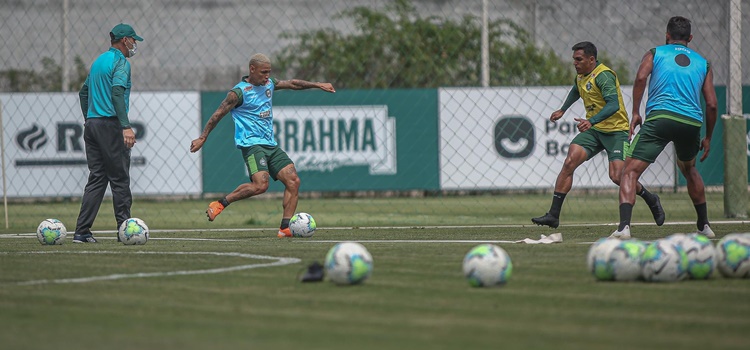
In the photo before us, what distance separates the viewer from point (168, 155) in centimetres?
2092

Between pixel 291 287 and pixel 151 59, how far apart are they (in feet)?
69.4

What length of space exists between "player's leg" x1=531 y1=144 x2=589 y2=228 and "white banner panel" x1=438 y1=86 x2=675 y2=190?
22.6 ft

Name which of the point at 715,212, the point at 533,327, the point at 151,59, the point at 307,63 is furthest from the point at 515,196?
the point at 533,327

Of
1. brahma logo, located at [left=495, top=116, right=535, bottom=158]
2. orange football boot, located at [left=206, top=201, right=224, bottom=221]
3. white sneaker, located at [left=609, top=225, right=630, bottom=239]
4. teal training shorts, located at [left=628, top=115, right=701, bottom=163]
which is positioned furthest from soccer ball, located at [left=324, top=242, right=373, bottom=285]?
brahma logo, located at [left=495, top=116, right=535, bottom=158]

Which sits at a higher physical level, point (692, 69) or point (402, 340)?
point (692, 69)

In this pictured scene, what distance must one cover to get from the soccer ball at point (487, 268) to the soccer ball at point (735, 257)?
1534mm

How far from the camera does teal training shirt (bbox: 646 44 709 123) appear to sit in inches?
446

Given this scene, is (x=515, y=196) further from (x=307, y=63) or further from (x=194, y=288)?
(x=194, y=288)

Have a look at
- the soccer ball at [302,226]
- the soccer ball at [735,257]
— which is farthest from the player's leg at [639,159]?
the soccer ball at [735,257]

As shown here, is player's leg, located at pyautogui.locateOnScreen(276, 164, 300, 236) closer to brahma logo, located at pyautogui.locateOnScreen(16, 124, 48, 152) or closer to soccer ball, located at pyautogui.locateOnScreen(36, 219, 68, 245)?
soccer ball, located at pyautogui.locateOnScreen(36, 219, 68, 245)

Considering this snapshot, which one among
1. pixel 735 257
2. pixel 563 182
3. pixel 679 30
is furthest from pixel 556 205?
pixel 735 257

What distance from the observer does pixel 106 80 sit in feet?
40.9

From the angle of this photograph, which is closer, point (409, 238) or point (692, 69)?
point (692, 69)

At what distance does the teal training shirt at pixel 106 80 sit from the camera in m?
12.4
